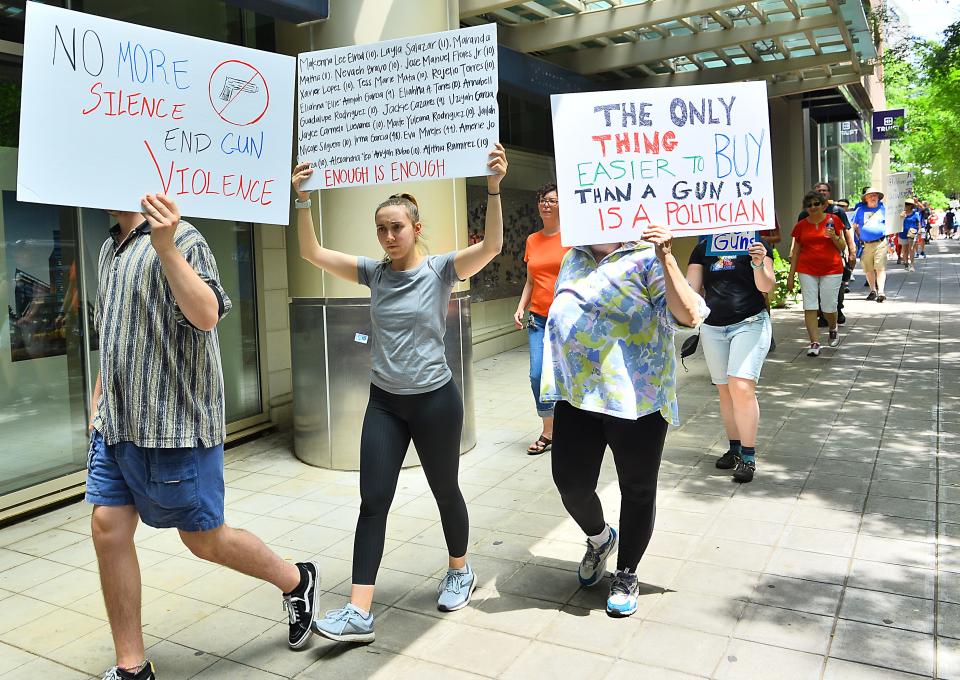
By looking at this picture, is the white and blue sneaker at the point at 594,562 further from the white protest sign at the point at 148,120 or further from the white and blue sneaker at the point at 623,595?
the white protest sign at the point at 148,120

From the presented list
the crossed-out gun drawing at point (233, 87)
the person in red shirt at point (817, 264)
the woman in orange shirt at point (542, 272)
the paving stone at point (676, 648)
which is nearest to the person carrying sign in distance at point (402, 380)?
the crossed-out gun drawing at point (233, 87)

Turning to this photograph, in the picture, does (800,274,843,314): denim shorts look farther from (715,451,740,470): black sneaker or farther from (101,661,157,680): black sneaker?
(101,661,157,680): black sneaker

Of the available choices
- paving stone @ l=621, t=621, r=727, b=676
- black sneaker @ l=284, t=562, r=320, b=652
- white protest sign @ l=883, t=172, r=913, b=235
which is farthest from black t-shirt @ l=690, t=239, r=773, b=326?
white protest sign @ l=883, t=172, r=913, b=235

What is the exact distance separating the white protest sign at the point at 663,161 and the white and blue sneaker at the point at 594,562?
1425mm

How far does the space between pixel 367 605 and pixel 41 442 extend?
3220mm

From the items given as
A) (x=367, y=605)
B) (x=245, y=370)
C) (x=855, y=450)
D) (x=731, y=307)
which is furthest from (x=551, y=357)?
(x=245, y=370)

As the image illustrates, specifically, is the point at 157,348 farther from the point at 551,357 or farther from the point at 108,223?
the point at 108,223

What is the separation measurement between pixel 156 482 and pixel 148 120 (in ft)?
4.16

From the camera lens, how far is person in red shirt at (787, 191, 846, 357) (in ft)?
33.4

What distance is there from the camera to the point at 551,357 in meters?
3.67

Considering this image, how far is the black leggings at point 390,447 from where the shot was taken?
3.57 metres

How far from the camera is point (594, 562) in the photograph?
4.01 metres

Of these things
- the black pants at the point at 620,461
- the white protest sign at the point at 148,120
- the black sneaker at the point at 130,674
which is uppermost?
the white protest sign at the point at 148,120

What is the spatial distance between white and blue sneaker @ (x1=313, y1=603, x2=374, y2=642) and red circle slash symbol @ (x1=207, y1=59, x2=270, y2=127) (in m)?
1.97
